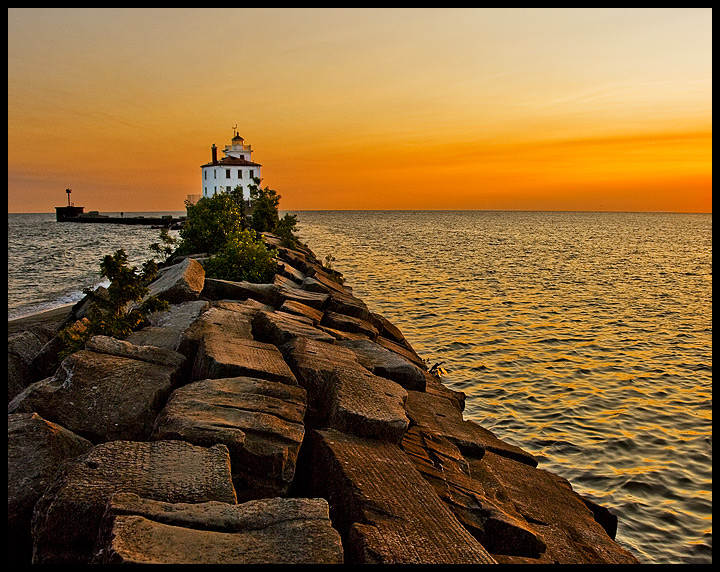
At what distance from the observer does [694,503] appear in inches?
301

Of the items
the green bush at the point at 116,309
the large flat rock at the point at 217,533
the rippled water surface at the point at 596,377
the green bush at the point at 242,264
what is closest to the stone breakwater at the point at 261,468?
the large flat rock at the point at 217,533

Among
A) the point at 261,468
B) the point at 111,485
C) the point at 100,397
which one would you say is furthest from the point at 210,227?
the point at 111,485

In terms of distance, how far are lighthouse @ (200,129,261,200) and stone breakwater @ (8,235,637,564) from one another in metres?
77.5

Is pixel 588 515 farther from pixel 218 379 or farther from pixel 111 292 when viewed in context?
pixel 111 292

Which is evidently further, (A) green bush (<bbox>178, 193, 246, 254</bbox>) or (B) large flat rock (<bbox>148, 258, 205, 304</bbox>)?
(A) green bush (<bbox>178, 193, 246, 254</bbox>)

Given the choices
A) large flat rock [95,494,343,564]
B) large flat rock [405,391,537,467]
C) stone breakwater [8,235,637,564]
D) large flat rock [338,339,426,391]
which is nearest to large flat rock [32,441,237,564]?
stone breakwater [8,235,637,564]

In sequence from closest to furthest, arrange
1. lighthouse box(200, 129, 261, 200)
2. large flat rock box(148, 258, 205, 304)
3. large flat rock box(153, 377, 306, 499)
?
large flat rock box(153, 377, 306, 499) < large flat rock box(148, 258, 205, 304) < lighthouse box(200, 129, 261, 200)

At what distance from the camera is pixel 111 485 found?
11.5 ft

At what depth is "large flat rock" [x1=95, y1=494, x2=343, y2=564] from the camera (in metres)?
2.88

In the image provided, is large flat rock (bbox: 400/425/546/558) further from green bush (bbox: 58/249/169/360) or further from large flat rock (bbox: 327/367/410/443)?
green bush (bbox: 58/249/169/360)

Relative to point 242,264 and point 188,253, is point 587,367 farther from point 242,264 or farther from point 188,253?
point 188,253

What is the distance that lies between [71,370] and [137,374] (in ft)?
1.87

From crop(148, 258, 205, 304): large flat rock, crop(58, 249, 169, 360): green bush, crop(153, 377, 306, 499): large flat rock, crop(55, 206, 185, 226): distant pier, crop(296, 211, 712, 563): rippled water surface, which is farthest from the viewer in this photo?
crop(55, 206, 185, 226): distant pier

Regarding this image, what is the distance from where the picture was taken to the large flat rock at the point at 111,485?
327cm
